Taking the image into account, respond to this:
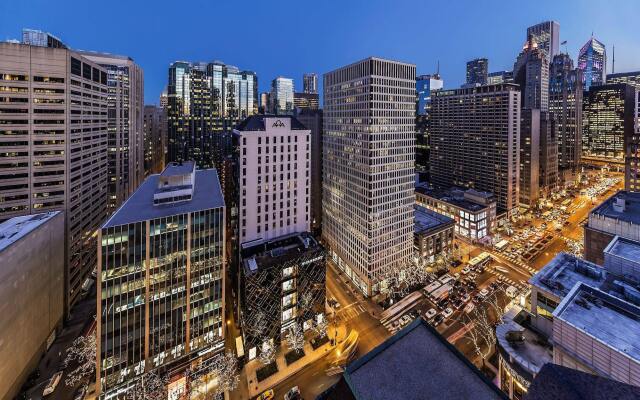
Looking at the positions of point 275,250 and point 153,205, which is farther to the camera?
point 275,250

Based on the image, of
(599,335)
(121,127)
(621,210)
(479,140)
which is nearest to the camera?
(599,335)

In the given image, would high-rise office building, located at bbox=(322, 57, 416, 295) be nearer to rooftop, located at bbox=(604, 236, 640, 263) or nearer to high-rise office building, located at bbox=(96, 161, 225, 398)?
high-rise office building, located at bbox=(96, 161, 225, 398)

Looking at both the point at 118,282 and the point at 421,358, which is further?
the point at 118,282

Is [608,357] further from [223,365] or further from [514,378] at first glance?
[223,365]

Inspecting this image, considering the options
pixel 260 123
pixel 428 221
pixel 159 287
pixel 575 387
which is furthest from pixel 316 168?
pixel 575 387

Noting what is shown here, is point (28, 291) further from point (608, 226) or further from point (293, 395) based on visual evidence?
point (608, 226)

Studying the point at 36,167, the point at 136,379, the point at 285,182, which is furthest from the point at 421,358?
the point at 36,167

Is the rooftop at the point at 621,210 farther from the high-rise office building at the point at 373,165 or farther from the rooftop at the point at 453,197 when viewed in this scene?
the high-rise office building at the point at 373,165
